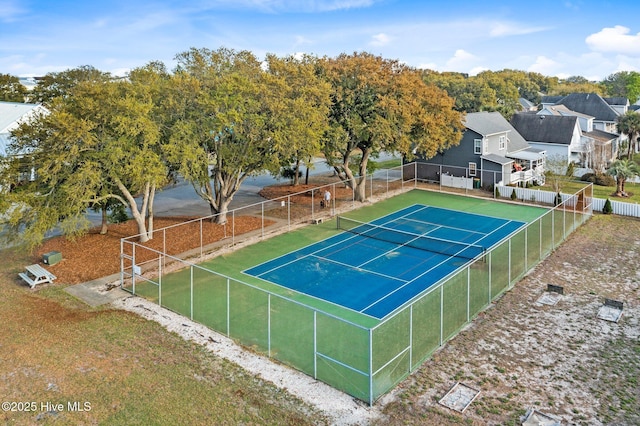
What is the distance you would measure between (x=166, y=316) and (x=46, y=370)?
4.79 meters

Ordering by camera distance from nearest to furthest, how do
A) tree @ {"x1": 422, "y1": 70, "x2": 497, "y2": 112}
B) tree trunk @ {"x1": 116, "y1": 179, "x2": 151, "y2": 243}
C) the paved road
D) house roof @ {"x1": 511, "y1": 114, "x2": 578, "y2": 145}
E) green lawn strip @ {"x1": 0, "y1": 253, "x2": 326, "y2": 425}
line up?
green lawn strip @ {"x1": 0, "y1": 253, "x2": 326, "y2": 425}
tree trunk @ {"x1": 116, "y1": 179, "x2": 151, "y2": 243}
the paved road
house roof @ {"x1": 511, "y1": 114, "x2": 578, "y2": 145}
tree @ {"x1": 422, "y1": 70, "x2": 497, "y2": 112}

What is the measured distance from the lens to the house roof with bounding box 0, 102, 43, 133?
152 feet

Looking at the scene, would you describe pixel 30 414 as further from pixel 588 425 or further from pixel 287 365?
pixel 588 425

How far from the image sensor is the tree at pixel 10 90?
5656 centimetres

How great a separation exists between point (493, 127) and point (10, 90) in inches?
1977

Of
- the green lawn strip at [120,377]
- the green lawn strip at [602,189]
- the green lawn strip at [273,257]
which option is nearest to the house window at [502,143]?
the green lawn strip at [602,189]

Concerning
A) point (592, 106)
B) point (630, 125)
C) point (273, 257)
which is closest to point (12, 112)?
point (273, 257)

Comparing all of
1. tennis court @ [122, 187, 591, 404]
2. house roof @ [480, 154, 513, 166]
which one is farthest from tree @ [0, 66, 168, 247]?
house roof @ [480, 154, 513, 166]

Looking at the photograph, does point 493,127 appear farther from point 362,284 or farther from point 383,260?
point 362,284

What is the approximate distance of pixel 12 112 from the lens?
4869 cm

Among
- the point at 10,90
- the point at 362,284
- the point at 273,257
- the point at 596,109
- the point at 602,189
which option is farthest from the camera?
the point at 596,109

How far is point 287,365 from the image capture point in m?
16.1

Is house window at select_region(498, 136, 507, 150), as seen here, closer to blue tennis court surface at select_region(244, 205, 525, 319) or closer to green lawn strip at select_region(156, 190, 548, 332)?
green lawn strip at select_region(156, 190, 548, 332)

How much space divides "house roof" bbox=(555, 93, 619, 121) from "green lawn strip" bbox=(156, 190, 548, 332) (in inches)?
1637
